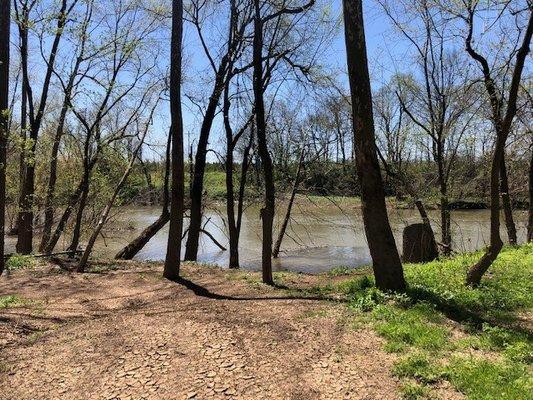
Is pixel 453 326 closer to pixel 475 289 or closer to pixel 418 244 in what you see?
pixel 475 289

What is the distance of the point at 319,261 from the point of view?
60.5ft

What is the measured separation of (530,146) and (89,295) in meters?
14.5

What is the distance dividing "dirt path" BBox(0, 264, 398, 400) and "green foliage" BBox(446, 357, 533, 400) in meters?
0.58

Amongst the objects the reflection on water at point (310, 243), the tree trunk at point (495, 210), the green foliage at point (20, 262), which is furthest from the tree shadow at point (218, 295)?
the reflection on water at point (310, 243)

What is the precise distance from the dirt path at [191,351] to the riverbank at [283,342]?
0.02 meters

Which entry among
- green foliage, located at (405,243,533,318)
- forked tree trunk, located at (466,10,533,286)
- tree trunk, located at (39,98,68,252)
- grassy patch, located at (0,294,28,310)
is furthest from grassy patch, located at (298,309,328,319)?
tree trunk, located at (39,98,68,252)

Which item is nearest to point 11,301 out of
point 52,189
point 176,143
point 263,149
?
point 176,143

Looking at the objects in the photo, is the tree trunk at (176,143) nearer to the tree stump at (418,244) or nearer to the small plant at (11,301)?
the small plant at (11,301)

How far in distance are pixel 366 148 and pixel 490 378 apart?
11.7 feet

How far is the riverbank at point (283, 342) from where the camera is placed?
4.32 meters

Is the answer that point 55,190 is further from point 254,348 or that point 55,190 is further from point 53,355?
point 254,348

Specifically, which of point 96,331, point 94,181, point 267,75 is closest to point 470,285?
point 96,331

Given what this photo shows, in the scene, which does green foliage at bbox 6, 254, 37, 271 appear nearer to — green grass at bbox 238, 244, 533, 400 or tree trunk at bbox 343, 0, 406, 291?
green grass at bbox 238, 244, 533, 400

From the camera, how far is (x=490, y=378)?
13.4ft
